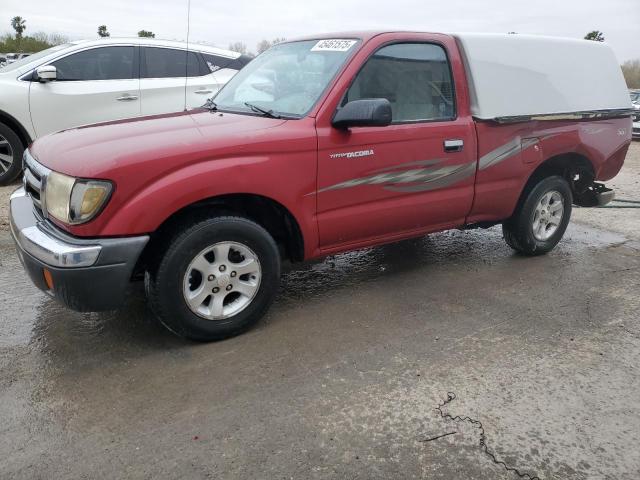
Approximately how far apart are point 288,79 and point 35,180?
1.74m

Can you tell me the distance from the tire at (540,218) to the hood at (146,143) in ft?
8.00

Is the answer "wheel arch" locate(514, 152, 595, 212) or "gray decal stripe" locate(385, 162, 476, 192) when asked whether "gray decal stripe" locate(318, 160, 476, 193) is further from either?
"wheel arch" locate(514, 152, 595, 212)

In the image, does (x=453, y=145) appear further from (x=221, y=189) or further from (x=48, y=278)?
(x=48, y=278)

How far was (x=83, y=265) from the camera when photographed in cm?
281

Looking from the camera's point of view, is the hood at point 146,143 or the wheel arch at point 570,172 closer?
the hood at point 146,143

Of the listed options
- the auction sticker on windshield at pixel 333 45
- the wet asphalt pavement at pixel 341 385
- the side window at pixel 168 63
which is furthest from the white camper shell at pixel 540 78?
the side window at pixel 168 63

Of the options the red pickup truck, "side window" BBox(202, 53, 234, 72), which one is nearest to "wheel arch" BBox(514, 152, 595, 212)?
the red pickup truck

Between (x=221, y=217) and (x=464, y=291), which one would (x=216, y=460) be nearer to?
(x=221, y=217)

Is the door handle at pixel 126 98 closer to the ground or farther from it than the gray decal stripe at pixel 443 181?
farther from it

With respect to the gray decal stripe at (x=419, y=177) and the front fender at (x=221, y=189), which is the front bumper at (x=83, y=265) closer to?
the front fender at (x=221, y=189)

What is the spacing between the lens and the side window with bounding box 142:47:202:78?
7.09 meters

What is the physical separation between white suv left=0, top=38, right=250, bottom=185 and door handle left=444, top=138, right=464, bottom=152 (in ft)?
13.7

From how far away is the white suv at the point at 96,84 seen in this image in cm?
652

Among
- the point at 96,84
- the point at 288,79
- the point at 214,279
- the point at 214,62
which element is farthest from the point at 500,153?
the point at 96,84
